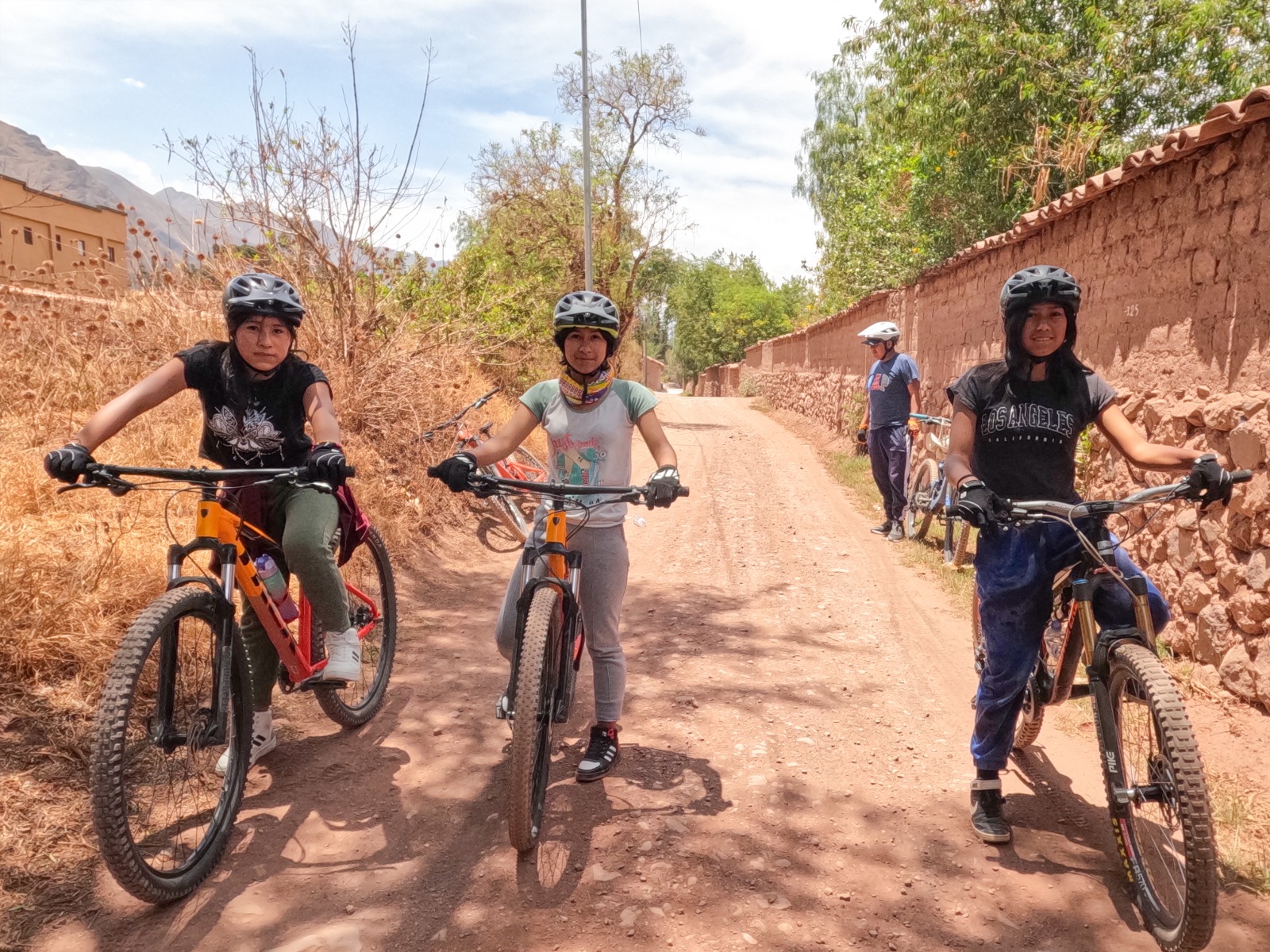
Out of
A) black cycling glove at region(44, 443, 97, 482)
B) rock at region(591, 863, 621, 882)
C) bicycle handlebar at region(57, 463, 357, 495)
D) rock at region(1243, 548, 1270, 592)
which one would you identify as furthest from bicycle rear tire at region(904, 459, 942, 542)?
black cycling glove at region(44, 443, 97, 482)

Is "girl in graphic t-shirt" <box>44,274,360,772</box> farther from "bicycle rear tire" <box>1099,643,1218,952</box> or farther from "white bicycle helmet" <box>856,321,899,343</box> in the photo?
"white bicycle helmet" <box>856,321,899,343</box>

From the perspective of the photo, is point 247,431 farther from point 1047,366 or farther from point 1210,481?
point 1210,481

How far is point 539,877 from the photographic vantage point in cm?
292

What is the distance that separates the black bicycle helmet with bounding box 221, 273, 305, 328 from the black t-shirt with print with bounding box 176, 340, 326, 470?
18cm

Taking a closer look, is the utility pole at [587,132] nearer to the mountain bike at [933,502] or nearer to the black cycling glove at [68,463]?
the mountain bike at [933,502]

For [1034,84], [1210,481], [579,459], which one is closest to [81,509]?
[579,459]

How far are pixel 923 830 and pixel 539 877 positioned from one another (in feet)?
4.86

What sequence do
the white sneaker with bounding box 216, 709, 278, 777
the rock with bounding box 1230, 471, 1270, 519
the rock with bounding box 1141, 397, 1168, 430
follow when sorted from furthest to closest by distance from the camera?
1. the rock with bounding box 1141, 397, 1168, 430
2. the rock with bounding box 1230, 471, 1270, 519
3. the white sneaker with bounding box 216, 709, 278, 777

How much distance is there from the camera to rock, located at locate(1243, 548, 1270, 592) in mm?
3963

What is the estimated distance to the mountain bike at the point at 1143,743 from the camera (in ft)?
7.70

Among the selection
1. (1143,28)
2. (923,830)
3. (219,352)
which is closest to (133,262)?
(219,352)

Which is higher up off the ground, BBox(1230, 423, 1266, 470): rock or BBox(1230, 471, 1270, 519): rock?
BBox(1230, 423, 1266, 470): rock

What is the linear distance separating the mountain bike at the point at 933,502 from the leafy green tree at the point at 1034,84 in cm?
440

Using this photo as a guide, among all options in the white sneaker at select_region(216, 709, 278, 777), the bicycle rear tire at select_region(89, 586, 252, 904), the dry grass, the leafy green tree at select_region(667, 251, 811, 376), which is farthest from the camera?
the leafy green tree at select_region(667, 251, 811, 376)
